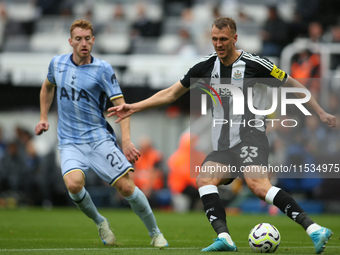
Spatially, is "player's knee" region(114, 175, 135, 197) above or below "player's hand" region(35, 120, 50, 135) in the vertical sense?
below

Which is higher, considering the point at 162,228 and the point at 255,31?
the point at 255,31

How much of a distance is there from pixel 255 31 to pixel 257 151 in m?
11.7

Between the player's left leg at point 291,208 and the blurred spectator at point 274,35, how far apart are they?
29.3 feet

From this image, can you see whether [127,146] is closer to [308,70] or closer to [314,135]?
[314,135]

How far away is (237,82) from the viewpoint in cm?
510

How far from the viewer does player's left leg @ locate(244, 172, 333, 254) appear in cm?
439

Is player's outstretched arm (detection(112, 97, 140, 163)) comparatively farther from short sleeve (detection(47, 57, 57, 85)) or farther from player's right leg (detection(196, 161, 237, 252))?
short sleeve (detection(47, 57, 57, 85))

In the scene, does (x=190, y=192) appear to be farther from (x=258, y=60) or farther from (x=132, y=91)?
(x=258, y=60)

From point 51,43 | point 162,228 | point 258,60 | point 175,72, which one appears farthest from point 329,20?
point 258,60

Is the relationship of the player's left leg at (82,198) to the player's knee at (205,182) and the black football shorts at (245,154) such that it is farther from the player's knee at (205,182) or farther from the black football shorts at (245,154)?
the black football shorts at (245,154)

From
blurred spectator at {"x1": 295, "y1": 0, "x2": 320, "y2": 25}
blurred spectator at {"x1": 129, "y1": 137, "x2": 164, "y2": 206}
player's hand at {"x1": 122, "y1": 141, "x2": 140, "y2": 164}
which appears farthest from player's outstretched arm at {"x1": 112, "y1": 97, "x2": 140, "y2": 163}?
blurred spectator at {"x1": 295, "y1": 0, "x2": 320, "y2": 25}

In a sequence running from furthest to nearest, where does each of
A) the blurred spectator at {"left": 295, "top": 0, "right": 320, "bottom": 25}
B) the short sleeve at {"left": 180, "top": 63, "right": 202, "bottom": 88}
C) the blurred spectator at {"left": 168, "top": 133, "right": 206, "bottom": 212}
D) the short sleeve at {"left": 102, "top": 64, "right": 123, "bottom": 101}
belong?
1. the blurred spectator at {"left": 295, "top": 0, "right": 320, "bottom": 25}
2. the blurred spectator at {"left": 168, "top": 133, "right": 206, "bottom": 212}
3. the short sleeve at {"left": 102, "top": 64, "right": 123, "bottom": 101}
4. the short sleeve at {"left": 180, "top": 63, "right": 202, "bottom": 88}

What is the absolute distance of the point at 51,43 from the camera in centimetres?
Result: 1616

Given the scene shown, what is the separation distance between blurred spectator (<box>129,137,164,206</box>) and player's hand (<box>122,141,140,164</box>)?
7.53 metres
